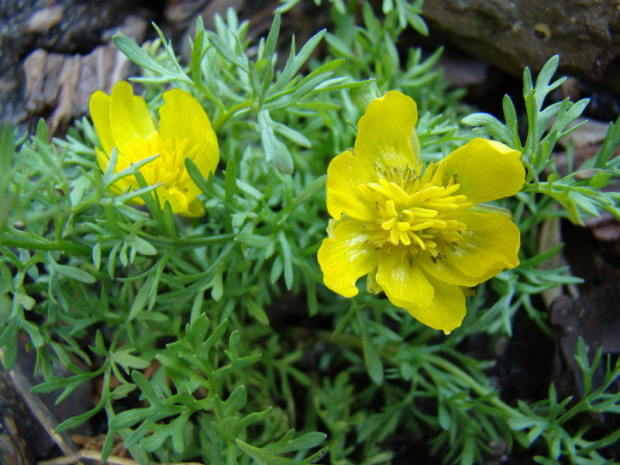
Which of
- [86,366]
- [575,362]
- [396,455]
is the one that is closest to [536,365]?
[575,362]

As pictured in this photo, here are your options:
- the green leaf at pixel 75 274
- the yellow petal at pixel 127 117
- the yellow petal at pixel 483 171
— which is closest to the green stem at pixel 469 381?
the yellow petal at pixel 483 171

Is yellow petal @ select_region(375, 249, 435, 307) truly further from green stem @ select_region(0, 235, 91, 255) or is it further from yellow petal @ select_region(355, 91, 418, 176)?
green stem @ select_region(0, 235, 91, 255)

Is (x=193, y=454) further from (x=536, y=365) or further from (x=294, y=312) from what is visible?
(x=536, y=365)

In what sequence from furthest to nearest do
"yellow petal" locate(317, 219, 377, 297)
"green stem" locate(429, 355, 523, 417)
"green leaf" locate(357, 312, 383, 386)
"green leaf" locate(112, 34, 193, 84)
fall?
"green stem" locate(429, 355, 523, 417) < "green leaf" locate(357, 312, 383, 386) < "green leaf" locate(112, 34, 193, 84) < "yellow petal" locate(317, 219, 377, 297)

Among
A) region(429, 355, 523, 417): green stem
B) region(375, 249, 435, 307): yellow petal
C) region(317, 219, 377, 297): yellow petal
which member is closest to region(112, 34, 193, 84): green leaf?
region(317, 219, 377, 297): yellow petal

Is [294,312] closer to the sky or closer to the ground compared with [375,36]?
closer to the ground

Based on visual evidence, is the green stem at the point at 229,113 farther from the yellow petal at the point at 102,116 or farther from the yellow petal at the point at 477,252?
the yellow petal at the point at 477,252
